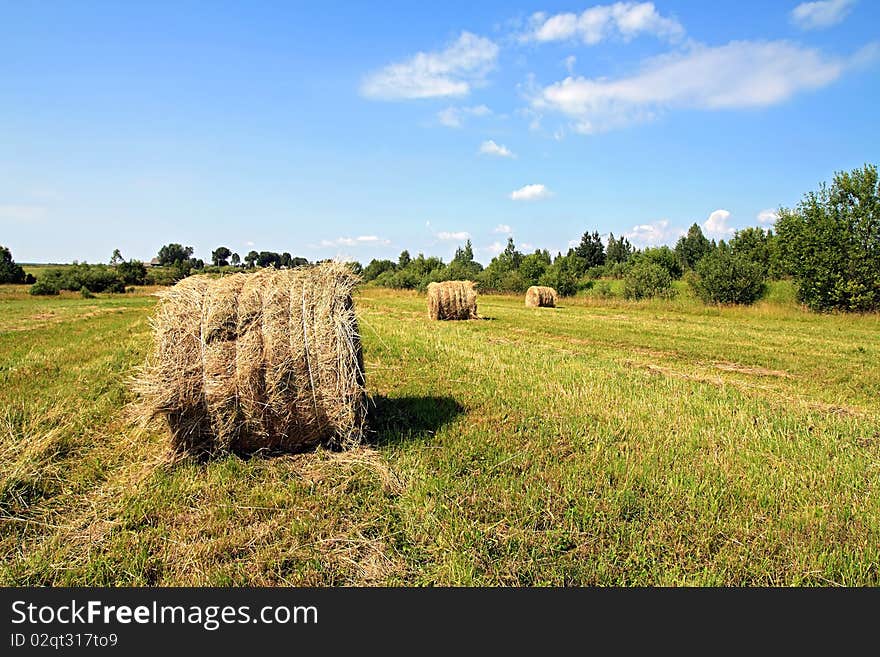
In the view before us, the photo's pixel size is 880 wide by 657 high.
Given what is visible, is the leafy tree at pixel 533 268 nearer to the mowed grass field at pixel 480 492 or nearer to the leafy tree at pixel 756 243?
the leafy tree at pixel 756 243

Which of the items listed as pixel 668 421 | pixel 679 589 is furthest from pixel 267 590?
pixel 668 421

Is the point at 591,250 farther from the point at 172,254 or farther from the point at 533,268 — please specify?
the point at 172,254

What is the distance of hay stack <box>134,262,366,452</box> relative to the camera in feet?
16.8

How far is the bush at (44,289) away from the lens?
1916 inches

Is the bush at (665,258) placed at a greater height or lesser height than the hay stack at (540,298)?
greater

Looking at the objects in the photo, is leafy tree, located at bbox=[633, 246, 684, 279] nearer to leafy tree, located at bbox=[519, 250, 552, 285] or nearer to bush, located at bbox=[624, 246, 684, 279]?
bush, located at bbox=[624, 246, 684, 279]

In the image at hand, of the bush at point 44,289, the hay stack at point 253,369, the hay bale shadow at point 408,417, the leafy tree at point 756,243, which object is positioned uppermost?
the leafy tree at point 756,243

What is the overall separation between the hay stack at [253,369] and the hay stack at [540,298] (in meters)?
26.3

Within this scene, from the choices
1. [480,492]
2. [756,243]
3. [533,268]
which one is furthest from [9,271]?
[756,243]

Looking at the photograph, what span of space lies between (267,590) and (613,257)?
103 metres

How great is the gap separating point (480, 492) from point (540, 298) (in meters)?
27.6

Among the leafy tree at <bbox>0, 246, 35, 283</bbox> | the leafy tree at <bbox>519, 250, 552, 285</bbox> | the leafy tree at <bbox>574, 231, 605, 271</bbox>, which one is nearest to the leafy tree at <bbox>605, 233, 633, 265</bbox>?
the leafy tree at <bbox>574, 231, 605, 271</bbox>

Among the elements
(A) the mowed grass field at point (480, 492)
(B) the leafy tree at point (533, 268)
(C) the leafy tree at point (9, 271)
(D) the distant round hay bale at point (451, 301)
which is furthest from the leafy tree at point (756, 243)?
(C) the leafy tree at point (9, 271)

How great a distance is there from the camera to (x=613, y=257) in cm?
9894
